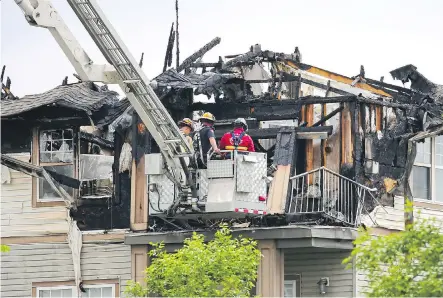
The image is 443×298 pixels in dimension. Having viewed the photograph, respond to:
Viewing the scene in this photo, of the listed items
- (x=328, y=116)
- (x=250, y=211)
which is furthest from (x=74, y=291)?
(x=328, y=116)

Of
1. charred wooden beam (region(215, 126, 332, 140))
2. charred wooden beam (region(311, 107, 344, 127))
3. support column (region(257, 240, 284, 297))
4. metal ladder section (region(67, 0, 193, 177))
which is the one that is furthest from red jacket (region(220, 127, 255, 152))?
charred wooden beam (region(311, 107, 344, 127))

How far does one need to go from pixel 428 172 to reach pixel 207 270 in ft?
24.3

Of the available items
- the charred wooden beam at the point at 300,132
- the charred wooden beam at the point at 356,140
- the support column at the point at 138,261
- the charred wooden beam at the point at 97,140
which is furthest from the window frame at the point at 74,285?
the charred wooden beam at the point at 356,140

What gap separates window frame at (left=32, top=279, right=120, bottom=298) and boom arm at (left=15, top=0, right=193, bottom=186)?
13.0ft

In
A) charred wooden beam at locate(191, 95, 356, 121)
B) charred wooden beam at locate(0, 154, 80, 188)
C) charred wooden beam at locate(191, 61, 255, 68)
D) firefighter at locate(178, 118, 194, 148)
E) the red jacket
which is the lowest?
charred wooden beam at locate(0, 154, 80, 188)

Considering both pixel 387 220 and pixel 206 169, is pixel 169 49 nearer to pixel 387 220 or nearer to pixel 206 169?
pixel 206 169

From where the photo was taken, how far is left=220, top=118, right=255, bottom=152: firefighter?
37.7 m

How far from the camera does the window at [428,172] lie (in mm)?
41469

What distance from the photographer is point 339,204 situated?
39.3 m

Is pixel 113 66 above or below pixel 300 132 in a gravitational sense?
above

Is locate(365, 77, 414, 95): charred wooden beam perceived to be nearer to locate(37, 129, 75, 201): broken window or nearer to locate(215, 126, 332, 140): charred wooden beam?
locate(215, 126, 332, 140): charred wooden beam

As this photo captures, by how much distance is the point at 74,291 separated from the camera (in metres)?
41.1

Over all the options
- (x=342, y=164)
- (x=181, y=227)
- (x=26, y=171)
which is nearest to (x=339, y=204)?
(x=342, y=164)

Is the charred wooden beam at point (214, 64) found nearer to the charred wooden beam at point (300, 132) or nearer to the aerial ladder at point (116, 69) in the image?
the charred wooden beam at point (300, 132)
